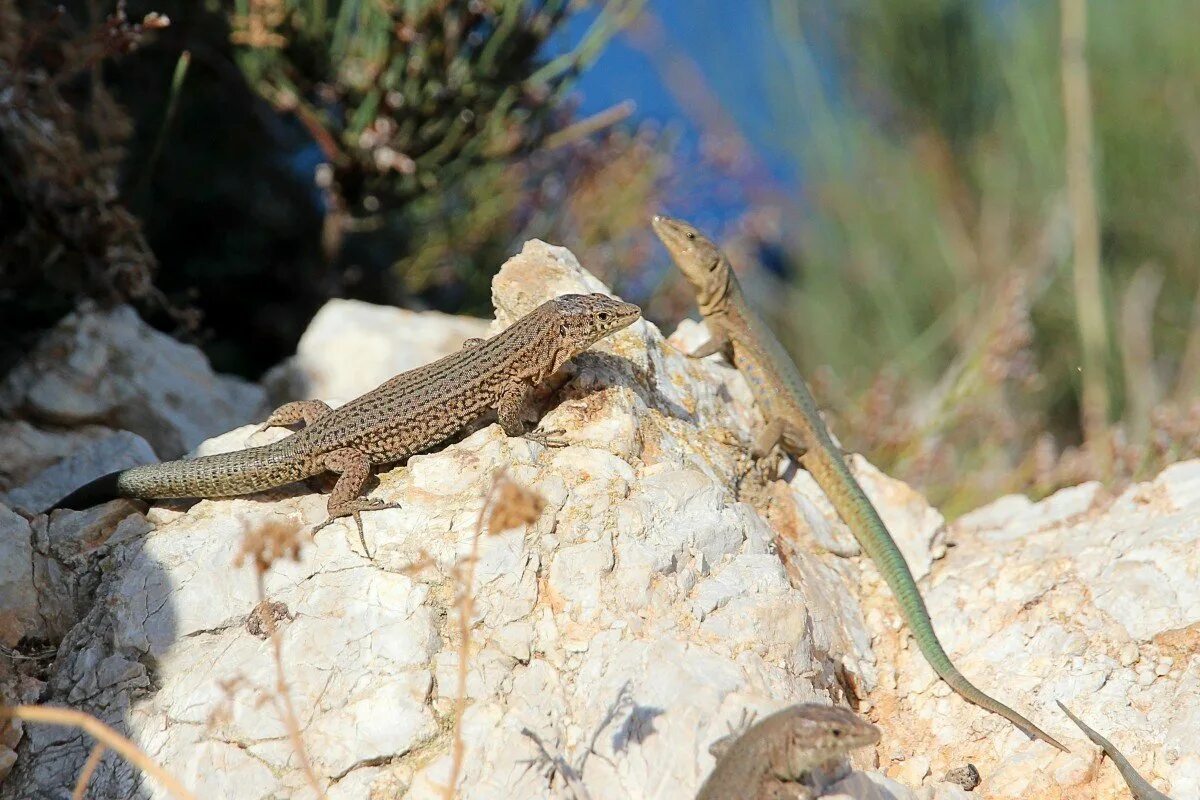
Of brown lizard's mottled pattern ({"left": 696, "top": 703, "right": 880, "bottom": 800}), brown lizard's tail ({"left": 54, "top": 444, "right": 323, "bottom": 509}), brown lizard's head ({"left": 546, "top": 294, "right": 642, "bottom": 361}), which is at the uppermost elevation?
brown lizard's head ({"left": 546, "top": 294, "right": 642, "bottom": 361})

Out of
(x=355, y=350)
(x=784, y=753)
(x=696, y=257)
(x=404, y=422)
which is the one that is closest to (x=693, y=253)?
(x=696, y=257)

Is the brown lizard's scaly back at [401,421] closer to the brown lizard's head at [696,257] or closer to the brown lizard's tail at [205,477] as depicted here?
the brown lizard's tail at [205,477]

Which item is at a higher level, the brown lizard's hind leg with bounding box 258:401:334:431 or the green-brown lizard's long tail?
the brown lizard's hind leg with bounding box 258:401:334:431

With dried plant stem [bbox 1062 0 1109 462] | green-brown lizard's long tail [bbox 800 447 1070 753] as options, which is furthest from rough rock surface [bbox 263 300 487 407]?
dried plant stem [bbox 1062 0 1109 462]

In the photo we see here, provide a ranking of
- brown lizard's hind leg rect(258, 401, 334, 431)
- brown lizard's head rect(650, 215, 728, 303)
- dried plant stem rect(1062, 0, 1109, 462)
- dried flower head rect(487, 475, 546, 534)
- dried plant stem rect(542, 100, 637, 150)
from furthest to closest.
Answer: dried plant stem rect(542, 100, 637, 150)
dried plant stem rect(1062, 0, 1109, 462)
brown lizard's head rect(650, 215, 728, 303)
brown lizard's hind leg rect(258, 401, 334, 431)
dried flower head rect(487, 475, 546, 534)

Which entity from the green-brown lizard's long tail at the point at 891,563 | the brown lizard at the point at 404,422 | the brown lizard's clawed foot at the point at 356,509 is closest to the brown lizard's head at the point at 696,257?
the green-brown lizard's long tail at the point at 891,563

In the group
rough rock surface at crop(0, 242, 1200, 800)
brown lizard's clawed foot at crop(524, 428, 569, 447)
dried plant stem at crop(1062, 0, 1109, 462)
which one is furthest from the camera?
dried plant stem at crop(1062, 0, 1109, 462)

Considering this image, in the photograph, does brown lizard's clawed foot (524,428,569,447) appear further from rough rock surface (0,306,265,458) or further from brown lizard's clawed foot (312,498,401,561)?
rough rock surface (0,306,265,458)
